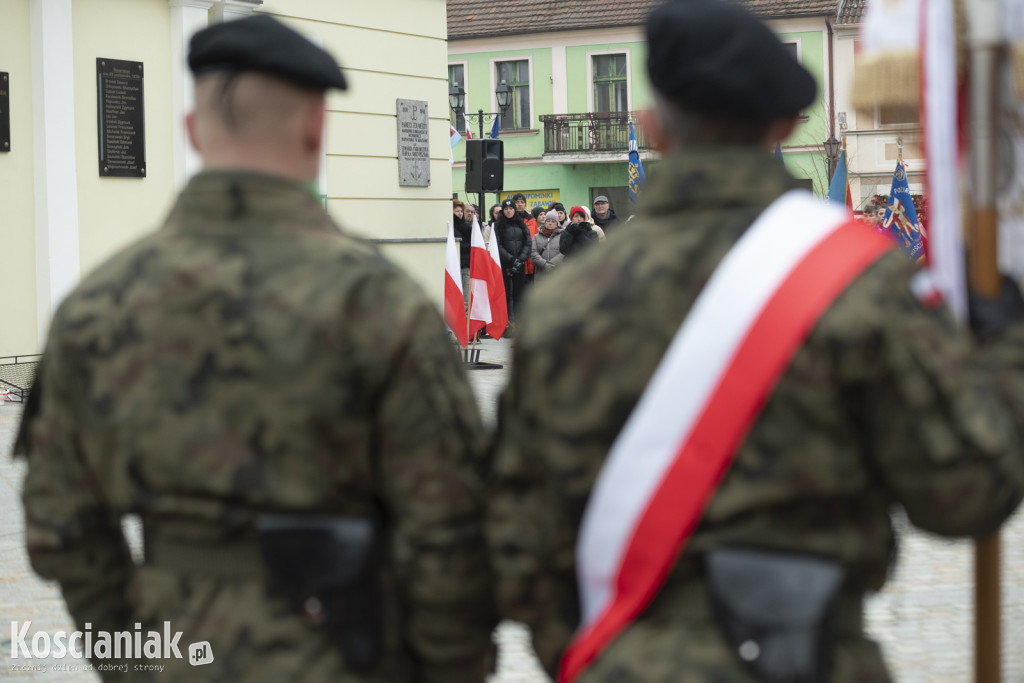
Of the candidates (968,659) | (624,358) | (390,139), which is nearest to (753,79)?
(624,358)

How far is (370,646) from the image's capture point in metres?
2.16

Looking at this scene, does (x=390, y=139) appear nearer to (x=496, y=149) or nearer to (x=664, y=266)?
(x=496, y=149)

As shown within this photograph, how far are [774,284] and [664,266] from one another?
15 cm

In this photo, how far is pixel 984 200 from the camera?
237cm

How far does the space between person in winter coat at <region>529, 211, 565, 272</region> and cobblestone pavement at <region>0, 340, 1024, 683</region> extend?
11.4 metres

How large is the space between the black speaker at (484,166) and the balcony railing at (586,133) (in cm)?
1756

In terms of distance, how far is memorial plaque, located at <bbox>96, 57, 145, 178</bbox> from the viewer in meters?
12.2

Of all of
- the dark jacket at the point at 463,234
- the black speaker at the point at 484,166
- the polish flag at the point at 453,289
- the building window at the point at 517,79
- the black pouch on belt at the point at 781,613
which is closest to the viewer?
the black pouch on belt at the point at 781,613

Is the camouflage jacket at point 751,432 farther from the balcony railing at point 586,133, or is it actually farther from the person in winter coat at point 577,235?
the balcony railing at point 586,133

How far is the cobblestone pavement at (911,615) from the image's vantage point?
474 centimetres

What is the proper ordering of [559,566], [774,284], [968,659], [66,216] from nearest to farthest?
[774,284], [559,566], [968,659], [66,216]

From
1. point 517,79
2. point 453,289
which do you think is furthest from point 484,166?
point 517,79

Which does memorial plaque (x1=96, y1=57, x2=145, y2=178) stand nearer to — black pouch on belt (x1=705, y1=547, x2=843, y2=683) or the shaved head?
the shaved head

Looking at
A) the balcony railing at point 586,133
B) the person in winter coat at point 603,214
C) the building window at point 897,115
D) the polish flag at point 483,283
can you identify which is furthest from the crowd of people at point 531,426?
the balcony railing at point 586,133
